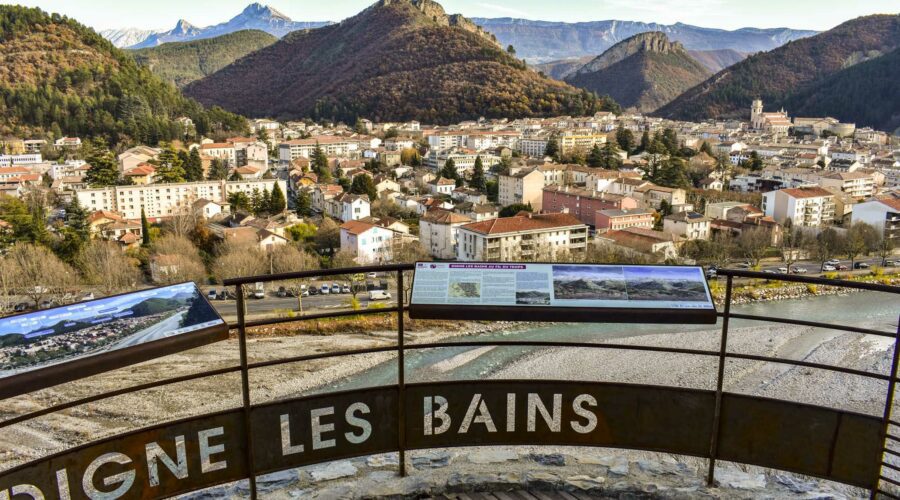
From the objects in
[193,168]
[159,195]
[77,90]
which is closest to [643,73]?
[77,90]

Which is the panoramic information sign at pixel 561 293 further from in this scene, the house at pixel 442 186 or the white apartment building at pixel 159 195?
the house at pixel 442 186

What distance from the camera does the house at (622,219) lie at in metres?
22.2

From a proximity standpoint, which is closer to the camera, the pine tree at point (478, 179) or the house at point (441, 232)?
the house at point (441, 232)

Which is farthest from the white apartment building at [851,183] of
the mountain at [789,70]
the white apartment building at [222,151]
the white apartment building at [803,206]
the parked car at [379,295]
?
the mountain at [789,70]

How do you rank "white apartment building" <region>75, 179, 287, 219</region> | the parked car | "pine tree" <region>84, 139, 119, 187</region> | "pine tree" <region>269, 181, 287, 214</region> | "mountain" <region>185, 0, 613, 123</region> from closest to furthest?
the parked car < "white apartment building" <region>75, 179, 287, 219</region> < "pine tree" <region>269, 181, 287, 214</region> < "pine tree" <region>84, 139, 119, 187</region> < "mountain" <region>185, 0, 613, 123</region>

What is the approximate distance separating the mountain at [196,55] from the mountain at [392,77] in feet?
34.4

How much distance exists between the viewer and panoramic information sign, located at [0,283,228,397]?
1.47 metres

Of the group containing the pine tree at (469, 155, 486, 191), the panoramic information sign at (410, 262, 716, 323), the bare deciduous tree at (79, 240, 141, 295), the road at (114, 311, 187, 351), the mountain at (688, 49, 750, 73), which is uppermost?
the mountain at (688, 49, 750, 73)

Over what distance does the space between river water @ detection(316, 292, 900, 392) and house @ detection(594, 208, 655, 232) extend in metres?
6.85

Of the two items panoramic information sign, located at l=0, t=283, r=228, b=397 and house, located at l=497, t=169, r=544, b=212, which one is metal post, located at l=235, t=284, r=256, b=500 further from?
house, located at l=497, t=169, r=544, b=212

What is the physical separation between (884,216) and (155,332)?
24695 millimetres

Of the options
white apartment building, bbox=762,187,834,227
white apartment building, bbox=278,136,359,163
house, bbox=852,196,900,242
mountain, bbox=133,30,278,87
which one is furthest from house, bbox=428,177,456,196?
mountain, bbox=133,30,278,87

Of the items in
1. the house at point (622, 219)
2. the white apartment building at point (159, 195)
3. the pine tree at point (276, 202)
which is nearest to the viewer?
the house at point (622, 219)

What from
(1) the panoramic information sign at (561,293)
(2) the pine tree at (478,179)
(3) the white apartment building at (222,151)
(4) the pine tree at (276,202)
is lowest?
(4) the pine tree at (276,202)
